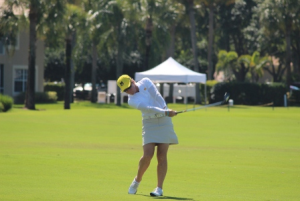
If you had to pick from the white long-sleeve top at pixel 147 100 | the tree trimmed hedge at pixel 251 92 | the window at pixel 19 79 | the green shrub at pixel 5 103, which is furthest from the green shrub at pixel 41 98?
the white long-sleeve top at pixel 147 100

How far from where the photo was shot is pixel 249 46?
245 ft

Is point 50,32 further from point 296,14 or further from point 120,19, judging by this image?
point 296,14

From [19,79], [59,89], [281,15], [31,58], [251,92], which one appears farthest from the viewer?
[59,89]

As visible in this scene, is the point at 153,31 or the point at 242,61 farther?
the point at 242,61

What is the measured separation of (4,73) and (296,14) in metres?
26.0

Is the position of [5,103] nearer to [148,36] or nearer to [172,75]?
[172,75]

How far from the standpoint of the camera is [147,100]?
9.21 m

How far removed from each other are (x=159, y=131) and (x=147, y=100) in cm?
49

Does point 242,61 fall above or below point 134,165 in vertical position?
above

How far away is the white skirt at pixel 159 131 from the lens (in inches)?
364

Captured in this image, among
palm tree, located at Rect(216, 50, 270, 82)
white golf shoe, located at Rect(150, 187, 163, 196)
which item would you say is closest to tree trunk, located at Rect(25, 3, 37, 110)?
palm tree, located at Rect(216, 50, 270, 82)

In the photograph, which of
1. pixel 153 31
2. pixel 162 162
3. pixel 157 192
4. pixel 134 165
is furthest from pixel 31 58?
pixel 157 192

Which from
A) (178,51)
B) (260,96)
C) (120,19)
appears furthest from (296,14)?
(178,51)

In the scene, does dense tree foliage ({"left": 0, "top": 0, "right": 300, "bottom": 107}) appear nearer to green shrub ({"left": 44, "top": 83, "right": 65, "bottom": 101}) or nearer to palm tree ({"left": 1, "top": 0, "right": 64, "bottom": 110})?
palm tree ({"left": 1, "top": 0, "right": 64, "bottom": 110})
